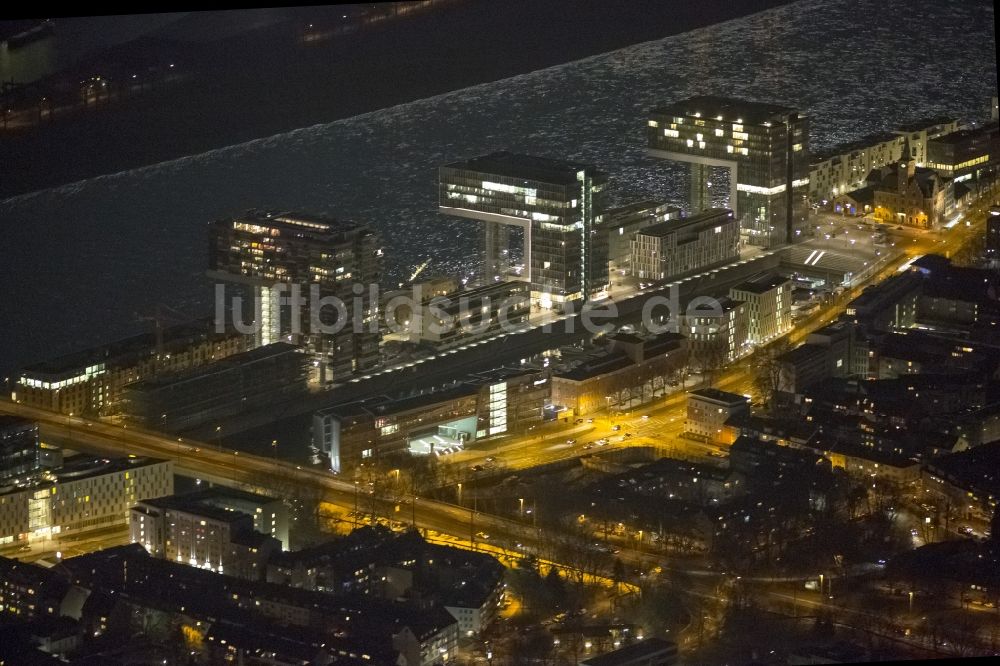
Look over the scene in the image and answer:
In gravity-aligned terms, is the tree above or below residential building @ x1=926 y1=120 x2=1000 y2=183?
below

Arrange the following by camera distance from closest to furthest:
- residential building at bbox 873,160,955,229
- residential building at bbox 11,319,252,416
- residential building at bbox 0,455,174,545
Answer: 1. residential building at bbox 0,455,174,545
2. residential building at bbox 11,319,252,416
3. residential building at bbox 873,160,955,229

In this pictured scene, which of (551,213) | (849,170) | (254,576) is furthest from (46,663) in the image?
(849,170)

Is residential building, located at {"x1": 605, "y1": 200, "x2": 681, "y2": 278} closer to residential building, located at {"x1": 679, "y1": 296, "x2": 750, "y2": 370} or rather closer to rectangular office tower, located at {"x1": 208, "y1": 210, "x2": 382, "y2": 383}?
residential building, located at {"x1": 679, "y1": 296, "x2": 750, "y2": 370}

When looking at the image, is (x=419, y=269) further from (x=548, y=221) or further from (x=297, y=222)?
(x=297, y=222)

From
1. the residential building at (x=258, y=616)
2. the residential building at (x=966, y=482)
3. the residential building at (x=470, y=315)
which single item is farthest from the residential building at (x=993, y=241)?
the residential building at (x=258, y=616)

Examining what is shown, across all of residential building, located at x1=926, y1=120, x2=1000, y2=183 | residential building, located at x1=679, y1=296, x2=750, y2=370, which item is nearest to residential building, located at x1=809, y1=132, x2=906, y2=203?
residential building, located at x1=926, y1=120, x2=1000, y2=183

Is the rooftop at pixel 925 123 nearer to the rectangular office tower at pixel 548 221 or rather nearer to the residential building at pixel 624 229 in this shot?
the residential building at pixel 624 229
